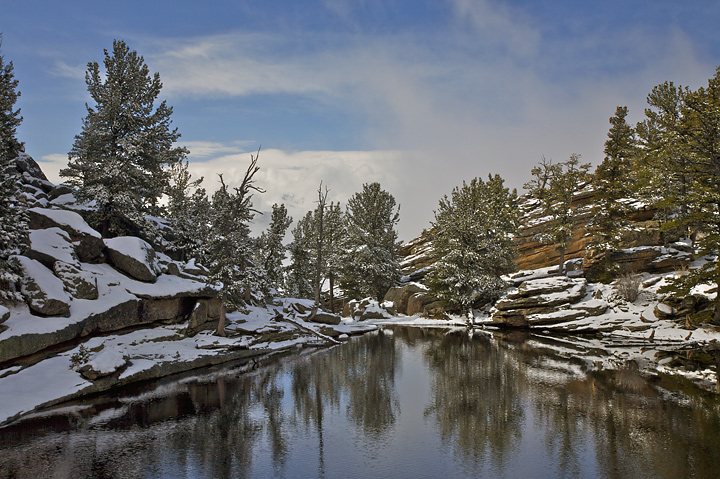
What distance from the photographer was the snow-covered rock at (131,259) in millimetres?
26250

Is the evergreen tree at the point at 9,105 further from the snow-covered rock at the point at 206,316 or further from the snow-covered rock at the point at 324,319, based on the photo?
the snow-covered rock at the point at 324,319

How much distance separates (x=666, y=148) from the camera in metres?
33.0

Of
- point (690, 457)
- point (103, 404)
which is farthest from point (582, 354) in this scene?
point (103, 404)

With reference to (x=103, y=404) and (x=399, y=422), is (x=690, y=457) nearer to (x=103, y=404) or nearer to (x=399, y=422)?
(x=399, y=422)

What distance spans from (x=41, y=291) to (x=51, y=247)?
4152 mm

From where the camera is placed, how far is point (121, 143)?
30.9 metres

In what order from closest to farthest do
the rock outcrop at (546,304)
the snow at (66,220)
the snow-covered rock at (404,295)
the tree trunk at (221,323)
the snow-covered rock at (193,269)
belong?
the snow at (66,220)
the tree trunk at (221,323)
the snow-covered rock at (193,269)
the rock outcrop at (546,304)
the snow-covered rock at (404,295)

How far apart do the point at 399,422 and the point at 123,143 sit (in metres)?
27.5

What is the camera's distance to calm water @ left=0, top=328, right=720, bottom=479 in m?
11.3

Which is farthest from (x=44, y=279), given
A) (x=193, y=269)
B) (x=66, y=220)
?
(x=193, y=269)

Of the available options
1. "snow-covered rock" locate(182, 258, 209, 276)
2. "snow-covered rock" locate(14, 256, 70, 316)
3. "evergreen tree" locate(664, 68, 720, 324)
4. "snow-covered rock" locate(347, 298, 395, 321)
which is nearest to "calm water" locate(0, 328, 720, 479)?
"snow-covered rock" locate(14, 256, 70, 316)

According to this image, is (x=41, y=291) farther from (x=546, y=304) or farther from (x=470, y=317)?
(x=470, y=317)

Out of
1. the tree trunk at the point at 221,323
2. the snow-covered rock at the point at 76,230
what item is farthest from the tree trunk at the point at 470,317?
the snow-covered rock at the point at 76,230

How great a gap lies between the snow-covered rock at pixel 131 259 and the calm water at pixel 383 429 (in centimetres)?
801
